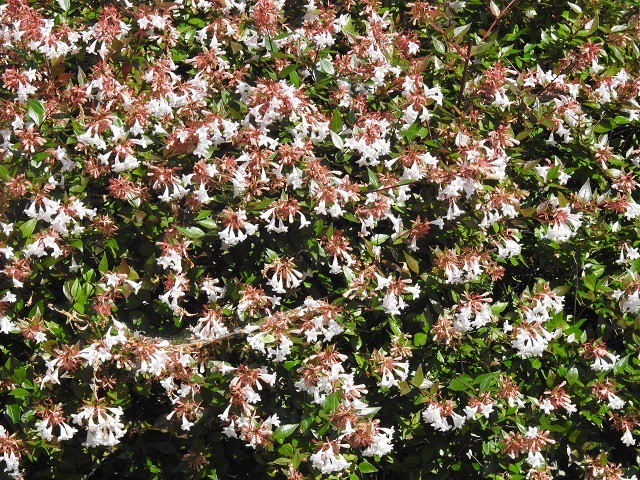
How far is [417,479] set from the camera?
3998 mm

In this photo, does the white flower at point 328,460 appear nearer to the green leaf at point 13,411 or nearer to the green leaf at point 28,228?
the green leaf at point 13,411

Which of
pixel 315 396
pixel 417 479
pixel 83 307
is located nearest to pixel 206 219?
pixel 83 307

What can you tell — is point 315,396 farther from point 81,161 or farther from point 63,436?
point 81,161

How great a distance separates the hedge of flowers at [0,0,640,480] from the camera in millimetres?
3613

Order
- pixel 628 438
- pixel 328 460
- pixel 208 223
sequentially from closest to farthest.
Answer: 1. pixel 328 460
2. pixel 208 223
3. pixel 628 438

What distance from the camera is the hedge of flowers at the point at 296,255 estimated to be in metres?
3.61

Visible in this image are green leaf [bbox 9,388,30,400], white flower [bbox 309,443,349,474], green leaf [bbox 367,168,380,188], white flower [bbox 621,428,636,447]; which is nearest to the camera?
white flower [bbox 309,443,349,474]

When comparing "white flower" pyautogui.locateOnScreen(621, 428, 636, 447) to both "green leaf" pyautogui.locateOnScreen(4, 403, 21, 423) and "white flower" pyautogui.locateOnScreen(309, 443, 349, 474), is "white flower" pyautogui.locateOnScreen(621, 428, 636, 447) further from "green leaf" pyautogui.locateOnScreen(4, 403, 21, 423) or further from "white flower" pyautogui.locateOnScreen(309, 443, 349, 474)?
"green leaf" pyautogui.locateOnScreen(4, 403, 21, 423)

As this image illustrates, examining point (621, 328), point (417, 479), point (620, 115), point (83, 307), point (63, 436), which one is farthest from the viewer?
A: point (620, 115)

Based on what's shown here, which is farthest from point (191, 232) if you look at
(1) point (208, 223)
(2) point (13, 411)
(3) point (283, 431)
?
(2) point (13, 411)

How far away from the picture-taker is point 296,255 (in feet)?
12.7

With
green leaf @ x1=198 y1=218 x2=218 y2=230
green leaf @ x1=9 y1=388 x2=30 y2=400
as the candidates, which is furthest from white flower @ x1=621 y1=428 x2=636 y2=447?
green leaf @ x1=9 y1=388 x2=30 y2=400

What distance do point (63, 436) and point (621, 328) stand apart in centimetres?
272

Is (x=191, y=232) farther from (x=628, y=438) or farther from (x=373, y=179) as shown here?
(x=628, y=438)
